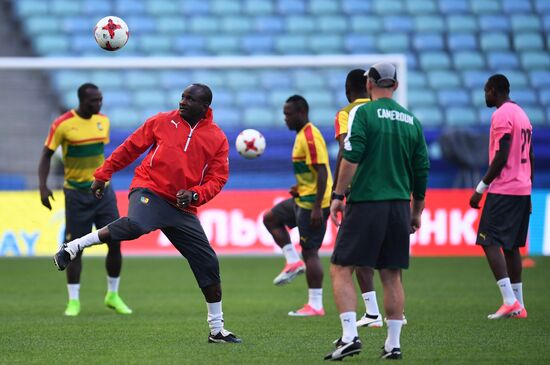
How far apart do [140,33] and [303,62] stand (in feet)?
29.4

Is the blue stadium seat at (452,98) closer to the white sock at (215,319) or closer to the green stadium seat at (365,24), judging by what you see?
the green stadium seat at (365,24)

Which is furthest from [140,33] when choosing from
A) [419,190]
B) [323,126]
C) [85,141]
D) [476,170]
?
[419,190]

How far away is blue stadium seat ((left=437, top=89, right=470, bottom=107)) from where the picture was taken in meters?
26.1

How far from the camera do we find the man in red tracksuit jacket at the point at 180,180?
905 centimetres

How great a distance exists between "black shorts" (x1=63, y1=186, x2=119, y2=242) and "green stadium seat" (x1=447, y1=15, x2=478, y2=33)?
18053 millimetres

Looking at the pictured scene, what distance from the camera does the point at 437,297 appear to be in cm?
1345

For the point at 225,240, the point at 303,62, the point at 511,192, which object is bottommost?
the point at 225,240

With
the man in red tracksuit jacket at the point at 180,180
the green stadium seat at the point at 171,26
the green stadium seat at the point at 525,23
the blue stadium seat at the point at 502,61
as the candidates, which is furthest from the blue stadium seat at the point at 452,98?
the man in red tracksuit jacket at the point at 180,180

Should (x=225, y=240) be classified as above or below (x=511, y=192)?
below

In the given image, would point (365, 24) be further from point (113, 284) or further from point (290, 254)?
point (113, 284)

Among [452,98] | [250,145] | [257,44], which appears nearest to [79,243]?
[250,145]

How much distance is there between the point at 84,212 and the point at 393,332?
17.3ft

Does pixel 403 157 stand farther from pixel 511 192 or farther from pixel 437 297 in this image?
pixel 437 297

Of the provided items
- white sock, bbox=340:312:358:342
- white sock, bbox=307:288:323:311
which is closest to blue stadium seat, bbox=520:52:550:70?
white sock, bbox=307:288:323:311
